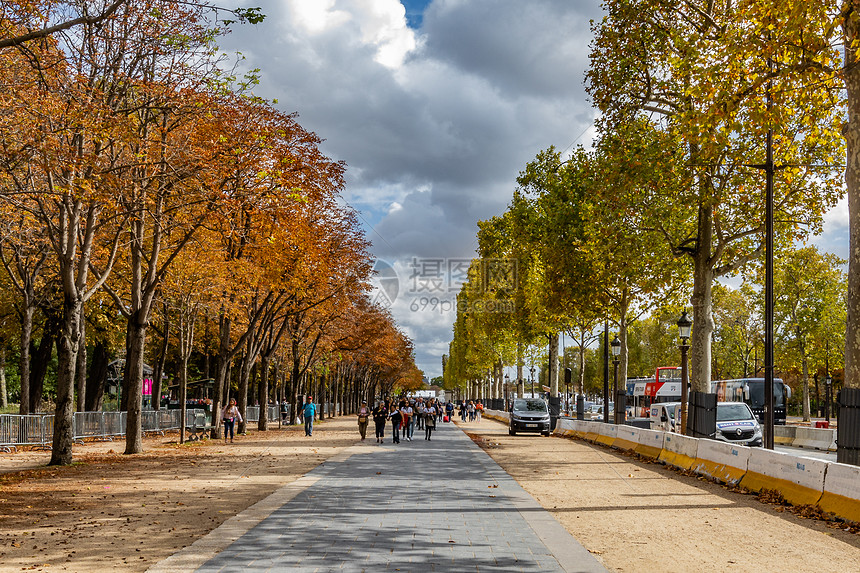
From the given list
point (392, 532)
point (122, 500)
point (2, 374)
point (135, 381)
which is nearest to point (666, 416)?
point (135, 381)

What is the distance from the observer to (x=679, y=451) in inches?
852

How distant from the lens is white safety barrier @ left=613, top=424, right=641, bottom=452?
27109 mm

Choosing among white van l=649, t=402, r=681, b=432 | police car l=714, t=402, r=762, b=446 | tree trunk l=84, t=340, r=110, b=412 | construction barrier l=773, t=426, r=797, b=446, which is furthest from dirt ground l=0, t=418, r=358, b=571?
tree trunk l=84, t=340, r=110, b=412

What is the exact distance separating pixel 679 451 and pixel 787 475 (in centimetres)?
749

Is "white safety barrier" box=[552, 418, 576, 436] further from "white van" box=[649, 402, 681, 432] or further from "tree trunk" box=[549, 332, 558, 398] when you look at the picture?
"tree trunk" box=[549, 332, 558, 398]

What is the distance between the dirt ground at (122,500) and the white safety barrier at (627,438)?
993cm

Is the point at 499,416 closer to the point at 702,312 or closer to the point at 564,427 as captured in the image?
the point at 564,427

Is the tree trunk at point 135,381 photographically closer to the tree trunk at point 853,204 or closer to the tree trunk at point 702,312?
the tree trunk at point 702,312

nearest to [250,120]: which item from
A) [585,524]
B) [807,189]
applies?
[807,189]

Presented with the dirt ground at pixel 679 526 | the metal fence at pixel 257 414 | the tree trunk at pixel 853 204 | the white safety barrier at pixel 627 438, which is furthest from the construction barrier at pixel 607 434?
the metal fence at pixel 257 414

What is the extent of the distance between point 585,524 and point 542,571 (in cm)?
376

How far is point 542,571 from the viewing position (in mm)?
7730

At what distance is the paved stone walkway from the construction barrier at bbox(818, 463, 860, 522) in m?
4.20

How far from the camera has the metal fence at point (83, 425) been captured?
84.0 ft
